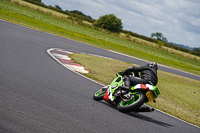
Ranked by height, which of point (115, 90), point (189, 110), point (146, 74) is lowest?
point (189, 110)

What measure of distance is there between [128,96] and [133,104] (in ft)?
1.35

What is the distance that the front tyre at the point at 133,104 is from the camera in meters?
6.01

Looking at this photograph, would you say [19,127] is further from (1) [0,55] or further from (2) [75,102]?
(1) [0,55]

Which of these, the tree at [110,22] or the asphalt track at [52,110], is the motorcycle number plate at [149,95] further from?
the tree at [110,22]

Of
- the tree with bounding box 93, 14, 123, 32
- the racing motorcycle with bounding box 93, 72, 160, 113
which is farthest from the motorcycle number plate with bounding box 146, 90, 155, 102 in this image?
the tree with bounding box 93, 14, 123, 32

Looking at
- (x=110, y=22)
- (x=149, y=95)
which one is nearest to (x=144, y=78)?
(x=149, y=95)

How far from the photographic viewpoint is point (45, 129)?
13.1 feet

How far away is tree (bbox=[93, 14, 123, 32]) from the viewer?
75.1 meters

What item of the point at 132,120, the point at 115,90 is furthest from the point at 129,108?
the point at 115,90

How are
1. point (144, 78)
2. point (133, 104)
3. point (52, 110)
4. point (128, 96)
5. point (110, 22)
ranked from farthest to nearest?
point (110, 22) → point (144, 78) → point (128, 96) → point (133, 104) → point (52, 110)

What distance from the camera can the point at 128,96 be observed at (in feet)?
21.1

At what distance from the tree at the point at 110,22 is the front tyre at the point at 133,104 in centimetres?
6872

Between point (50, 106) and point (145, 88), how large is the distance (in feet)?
8.00

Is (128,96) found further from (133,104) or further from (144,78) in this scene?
(144,78)
